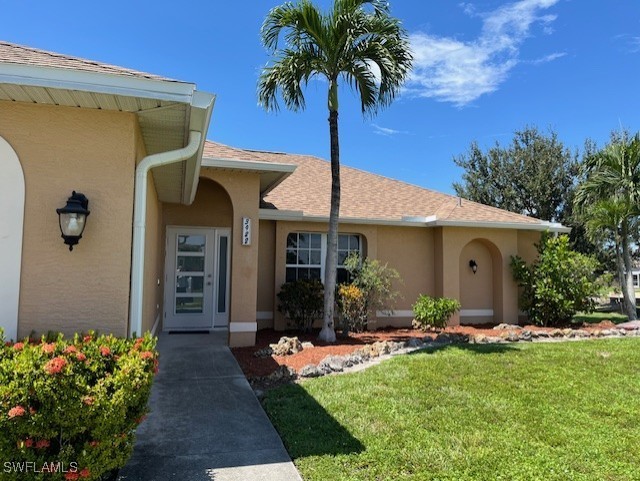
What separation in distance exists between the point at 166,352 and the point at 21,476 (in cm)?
561

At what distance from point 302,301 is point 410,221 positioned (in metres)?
4.25

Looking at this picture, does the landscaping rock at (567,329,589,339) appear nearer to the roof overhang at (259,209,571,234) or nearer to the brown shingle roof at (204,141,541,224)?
the roof overhang at (259,209,571,234)

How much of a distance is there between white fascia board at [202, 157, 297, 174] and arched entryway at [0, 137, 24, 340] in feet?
15.2

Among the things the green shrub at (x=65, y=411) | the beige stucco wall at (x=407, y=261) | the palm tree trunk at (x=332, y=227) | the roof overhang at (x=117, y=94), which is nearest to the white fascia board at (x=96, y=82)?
the roof overhang at (x=117, y=94)

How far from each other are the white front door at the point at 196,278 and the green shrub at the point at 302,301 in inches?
59.9

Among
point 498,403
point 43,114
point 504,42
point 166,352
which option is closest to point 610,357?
point 498,403

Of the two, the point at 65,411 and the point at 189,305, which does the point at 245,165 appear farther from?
the point at 65,411

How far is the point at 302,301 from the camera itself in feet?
34.9

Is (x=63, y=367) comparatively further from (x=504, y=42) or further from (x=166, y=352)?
(x=504, y=42)

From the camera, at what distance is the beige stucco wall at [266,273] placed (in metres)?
11.2

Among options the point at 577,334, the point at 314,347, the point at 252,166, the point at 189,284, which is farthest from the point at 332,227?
the point at 577,334

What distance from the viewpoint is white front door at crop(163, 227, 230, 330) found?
35.1ft

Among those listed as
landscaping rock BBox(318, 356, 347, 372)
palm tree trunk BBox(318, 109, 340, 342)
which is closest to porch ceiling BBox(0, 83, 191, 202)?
landscaping rock BBox(318, 356, 347, 372)

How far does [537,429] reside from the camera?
4680 mm
